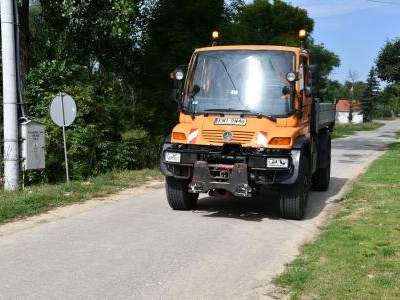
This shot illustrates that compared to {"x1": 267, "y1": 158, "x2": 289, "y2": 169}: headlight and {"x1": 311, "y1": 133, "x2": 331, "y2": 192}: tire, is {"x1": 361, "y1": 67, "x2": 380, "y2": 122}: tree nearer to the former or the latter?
{"x1": 311, "y1": 133, "x2": 331, "y2": 192}: tire

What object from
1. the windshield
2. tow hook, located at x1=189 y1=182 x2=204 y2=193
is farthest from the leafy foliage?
tow hook, located at x1=189 y1=182 x2=204 y2=193

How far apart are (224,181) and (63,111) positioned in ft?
17.1

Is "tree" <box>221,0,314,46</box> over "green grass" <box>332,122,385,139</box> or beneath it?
over

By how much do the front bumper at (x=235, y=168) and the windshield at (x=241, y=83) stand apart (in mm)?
711

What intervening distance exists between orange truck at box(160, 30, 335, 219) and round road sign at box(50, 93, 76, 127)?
3660 mm

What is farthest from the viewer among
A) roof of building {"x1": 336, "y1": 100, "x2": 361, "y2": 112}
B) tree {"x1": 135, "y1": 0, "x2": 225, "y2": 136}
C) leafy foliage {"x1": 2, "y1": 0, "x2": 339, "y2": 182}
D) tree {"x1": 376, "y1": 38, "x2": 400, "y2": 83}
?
roof of building {"x1": 336, "y1": 100, "x2": 361, "y2": 112}

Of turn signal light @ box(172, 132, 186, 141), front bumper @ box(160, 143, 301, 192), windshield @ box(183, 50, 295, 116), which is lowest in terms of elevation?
front bumper @ box(160, 143, 301, 192)

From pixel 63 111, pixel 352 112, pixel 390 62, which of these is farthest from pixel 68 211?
pixel 352 112

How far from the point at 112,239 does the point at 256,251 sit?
74.4 inches

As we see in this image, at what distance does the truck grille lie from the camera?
27.9 feet

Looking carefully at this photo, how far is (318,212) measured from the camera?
391 inches

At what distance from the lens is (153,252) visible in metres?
6.80

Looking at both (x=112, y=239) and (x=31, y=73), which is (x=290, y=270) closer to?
(x=112, y=239)

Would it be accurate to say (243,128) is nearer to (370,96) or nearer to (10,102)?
(10,102)
